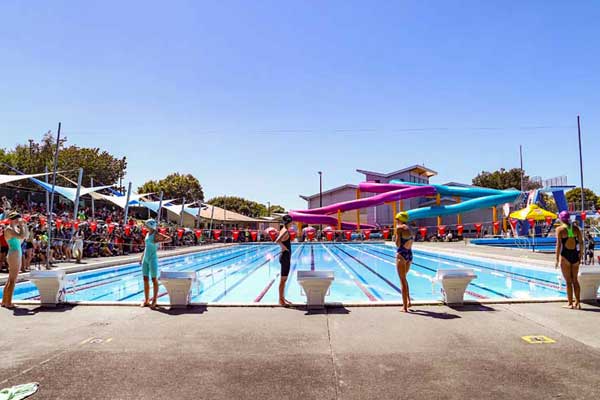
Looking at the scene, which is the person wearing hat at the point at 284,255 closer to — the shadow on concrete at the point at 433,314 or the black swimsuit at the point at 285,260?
the black swimsuit at the point at 285,260

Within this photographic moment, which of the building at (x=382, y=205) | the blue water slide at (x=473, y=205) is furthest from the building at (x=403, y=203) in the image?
the blue water slide at (x=473, y=205)

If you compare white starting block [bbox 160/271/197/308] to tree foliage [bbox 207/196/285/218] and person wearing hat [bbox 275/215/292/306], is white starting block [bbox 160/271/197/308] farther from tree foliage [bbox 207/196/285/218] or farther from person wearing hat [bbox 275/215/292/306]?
tree foliage [bbox 207/196/285/218]

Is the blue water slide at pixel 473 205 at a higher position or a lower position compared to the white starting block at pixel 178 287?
higher

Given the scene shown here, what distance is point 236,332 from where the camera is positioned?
517cm

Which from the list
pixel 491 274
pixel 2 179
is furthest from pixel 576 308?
pixel 2 179

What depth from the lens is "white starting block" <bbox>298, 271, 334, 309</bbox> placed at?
6.55 metres

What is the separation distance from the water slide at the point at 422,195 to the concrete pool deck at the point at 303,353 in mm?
25673

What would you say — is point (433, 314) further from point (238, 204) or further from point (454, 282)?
point (238, 204)

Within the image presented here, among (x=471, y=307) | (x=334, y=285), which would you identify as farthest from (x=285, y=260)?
(x=334, y=285)

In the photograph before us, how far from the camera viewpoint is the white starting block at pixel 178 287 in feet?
21.9

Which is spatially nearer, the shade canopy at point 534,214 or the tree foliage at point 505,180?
the shade canopy at point 534,214

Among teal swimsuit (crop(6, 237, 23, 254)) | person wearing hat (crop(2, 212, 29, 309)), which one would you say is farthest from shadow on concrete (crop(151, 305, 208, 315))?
teal swimsuit (crop(6, 237, 23, 254))

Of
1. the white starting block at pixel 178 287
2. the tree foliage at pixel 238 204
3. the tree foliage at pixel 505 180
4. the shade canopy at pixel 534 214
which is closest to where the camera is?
the white starting block at pixel 178 287

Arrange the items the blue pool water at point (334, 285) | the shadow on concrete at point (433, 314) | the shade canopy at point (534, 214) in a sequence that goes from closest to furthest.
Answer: the shadow on concrete at point (433, 314) → the blue pool water at point (334, 285) → the shade canopy at point (534, 214)
